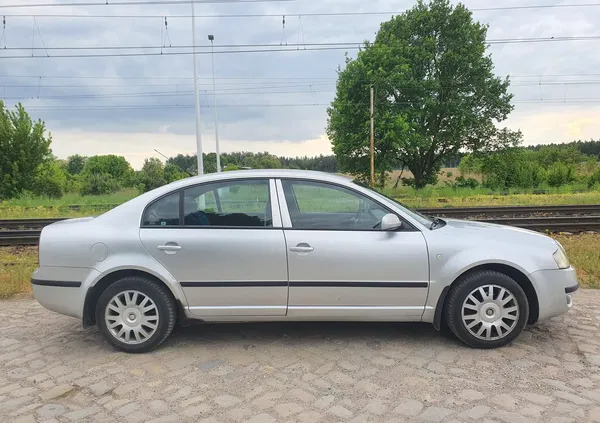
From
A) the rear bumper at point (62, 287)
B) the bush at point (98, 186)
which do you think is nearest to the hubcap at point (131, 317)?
the rear bumper at point (62, 287)

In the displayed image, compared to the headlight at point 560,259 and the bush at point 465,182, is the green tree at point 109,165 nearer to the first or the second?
the bush at point 465,182

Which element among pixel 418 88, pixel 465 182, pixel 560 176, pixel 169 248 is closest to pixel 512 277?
pixel 169 248

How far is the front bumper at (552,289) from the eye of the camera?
359 centimetres

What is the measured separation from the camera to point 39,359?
367cm

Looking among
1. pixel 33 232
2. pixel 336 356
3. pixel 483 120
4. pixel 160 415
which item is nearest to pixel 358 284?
pixel 336 356

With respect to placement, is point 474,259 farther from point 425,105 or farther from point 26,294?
point 425,105

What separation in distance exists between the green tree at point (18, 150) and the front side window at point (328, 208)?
94.8 feet

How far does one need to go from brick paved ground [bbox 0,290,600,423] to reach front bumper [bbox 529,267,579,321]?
0.36 m

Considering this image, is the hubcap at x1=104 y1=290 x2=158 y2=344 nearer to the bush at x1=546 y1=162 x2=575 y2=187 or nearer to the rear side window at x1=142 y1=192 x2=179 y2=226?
the rear side window at x1=142 y1=192 x2=179 y2=226

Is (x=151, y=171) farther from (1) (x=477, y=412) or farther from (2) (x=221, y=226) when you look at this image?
(1) (x=477, y=412)

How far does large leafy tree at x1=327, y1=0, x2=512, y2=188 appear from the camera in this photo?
28.0 meters

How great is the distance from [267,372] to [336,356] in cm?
62

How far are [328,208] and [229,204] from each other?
2.97 feet

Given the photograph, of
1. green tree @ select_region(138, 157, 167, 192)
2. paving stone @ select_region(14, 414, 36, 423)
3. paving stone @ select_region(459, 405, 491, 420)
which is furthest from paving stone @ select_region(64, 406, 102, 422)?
green tree @ select_region(138, 157, 167, 192)
